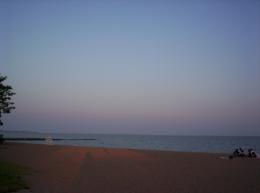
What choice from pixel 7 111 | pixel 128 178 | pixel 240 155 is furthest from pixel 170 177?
pixel 7 111

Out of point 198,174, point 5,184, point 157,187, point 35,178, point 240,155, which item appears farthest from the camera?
point 240,155

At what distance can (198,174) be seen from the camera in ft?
63.3

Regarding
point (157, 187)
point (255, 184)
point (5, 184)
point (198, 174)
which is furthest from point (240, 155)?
point (5, 184)

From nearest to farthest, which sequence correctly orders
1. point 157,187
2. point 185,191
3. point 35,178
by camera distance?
point 185,191, point 157,187, point 35,178

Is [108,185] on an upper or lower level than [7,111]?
lower

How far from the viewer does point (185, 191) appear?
13.8 m

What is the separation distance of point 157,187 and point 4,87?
3434 centimetres

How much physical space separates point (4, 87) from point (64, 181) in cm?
3201

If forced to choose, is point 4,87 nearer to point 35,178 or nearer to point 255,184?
point 35,178

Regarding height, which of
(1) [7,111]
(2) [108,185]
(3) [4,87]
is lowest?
(2) [108,185]

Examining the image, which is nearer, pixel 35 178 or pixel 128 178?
pixel 35 178

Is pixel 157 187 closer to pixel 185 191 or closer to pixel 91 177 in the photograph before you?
pixel 185 191

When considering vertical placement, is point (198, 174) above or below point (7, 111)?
below

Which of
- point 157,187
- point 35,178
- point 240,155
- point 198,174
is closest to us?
point 157,187
